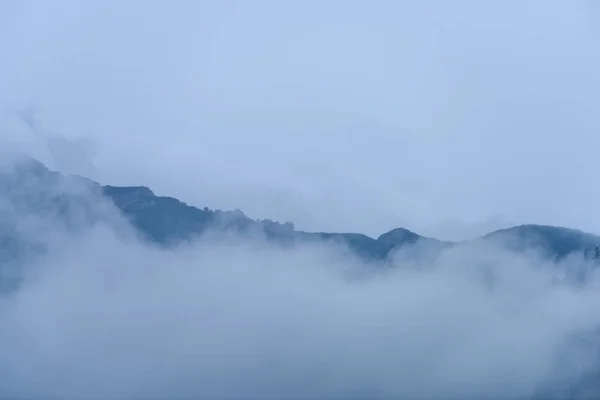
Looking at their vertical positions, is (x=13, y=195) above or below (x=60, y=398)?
above

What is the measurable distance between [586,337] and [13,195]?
43.4 meters

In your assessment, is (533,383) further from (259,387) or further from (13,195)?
(13,195)

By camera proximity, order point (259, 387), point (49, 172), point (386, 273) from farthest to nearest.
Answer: point (386, 273) < point (259, 387) < point (49, 172)

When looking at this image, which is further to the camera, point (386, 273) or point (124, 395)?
point (386, 273)

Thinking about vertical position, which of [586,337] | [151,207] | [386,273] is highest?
[151,207]

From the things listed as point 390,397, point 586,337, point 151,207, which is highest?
point 151,207

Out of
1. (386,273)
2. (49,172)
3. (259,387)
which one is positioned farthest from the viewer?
(386,273)

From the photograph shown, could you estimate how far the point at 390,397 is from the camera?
57438 millimetres

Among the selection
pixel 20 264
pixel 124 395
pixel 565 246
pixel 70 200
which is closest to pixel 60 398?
pixel 124 395

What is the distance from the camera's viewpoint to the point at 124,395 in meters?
51.5

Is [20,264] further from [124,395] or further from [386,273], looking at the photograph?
[386,273]

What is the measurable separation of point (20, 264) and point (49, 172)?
7822 mm

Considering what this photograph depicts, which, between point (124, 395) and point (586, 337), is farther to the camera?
point (586, 337)

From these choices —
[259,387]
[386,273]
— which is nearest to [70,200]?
[259,387]
